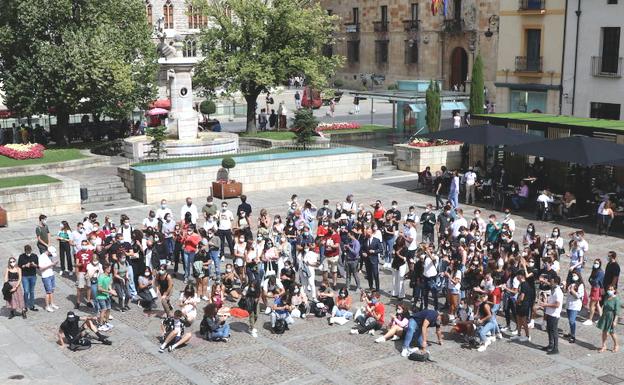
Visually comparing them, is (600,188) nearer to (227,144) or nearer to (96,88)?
(227,144)

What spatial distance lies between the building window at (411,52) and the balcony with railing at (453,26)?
4.13 metres

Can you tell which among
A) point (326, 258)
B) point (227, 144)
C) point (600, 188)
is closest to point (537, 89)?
point (600, 188)

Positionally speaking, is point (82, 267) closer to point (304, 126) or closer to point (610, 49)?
point (304, 126)

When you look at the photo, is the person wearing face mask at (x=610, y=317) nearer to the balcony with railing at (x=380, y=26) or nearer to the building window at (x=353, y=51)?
the balcony with railing at (x=380, y=26)

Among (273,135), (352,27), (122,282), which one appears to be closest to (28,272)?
(122,282)

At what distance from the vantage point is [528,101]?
42.9 metres

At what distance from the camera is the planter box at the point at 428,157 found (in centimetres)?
3434

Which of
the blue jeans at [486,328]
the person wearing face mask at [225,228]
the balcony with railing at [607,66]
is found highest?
the balcony with railing at [607,66]

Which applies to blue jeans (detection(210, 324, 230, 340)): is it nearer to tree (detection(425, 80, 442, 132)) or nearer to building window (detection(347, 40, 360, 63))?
tree (detection(425, 80, 442, 132))

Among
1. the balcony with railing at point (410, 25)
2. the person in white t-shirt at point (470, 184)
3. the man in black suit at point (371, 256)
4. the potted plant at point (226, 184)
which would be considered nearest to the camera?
the man in black suit at point (371, 256)

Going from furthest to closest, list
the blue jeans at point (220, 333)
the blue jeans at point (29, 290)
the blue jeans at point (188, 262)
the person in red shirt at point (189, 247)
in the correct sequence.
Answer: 1. the blue jeans at point (188, 262)
2. the person in red shirt at point (189, 247)
3. the blue jeans at point (29, 290)
4. the blue jeans at point (220, 333)

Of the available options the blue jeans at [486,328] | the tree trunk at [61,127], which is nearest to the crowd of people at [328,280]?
the blue jeans at [486,328]

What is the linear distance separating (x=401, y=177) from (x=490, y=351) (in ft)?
63.3

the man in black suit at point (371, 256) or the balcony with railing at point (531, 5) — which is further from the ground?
the balcony with railing at point (531, 5)
